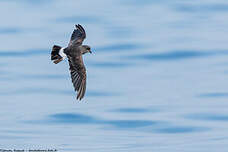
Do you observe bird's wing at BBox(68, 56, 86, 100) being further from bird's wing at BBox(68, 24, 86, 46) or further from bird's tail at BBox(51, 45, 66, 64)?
bird's wing at BBox(68, 24, 86, 46)

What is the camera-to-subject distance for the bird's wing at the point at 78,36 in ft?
53.5

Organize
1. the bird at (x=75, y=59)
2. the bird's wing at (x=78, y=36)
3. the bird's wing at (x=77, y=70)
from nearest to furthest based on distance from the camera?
the bird at (x=75, y=59) < the bird's wing at (x=77, y=70) < the bird's wing at (x=78, y=36)

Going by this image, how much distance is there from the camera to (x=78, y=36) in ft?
54.1

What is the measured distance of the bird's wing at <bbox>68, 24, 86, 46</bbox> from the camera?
1630cm

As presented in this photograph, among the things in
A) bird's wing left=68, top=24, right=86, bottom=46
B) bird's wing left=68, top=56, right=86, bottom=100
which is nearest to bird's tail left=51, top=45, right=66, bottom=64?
bird's wing left=68, top=56, right=86, bottom=100

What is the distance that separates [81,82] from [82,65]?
544mm

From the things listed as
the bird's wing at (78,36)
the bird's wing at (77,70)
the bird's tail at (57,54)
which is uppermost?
the bird's wing at (78,36)

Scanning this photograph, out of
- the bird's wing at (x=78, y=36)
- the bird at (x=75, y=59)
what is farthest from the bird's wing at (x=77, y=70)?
the bird's wing at (x=78, y=36)

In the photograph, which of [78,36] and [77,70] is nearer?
[77,70]

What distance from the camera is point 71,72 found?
1538 cm

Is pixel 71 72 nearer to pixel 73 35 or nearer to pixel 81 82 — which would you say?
pixel 81 82

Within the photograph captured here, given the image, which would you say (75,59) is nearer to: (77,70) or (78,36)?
(77,70)

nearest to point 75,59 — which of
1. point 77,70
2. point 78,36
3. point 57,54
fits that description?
point 77,70

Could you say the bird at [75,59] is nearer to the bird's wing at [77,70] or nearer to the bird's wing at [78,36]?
the bird's wing at [77,70]
